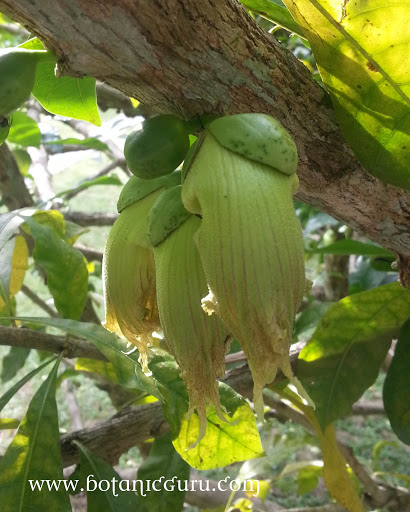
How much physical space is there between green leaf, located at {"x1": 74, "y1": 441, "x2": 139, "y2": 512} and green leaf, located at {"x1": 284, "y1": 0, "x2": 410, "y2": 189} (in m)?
0.78

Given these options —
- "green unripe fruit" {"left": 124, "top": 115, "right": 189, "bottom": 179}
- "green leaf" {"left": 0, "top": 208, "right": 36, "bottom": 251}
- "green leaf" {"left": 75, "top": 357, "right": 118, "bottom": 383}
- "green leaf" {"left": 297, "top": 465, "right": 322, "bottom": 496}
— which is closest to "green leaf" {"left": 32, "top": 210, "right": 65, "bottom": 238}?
"green leaf" {"left": 0, "top": 208, "right": 36, "bottom": 251}

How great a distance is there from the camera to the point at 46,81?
0.78m

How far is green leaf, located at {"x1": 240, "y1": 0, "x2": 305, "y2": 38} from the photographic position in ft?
2.36

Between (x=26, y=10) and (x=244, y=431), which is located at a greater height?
(x=26, y=10)

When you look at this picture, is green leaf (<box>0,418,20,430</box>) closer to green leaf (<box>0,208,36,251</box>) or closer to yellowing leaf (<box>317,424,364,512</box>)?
green leaf (<box>0,208,36,251</box>)

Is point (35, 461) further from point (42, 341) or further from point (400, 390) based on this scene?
point (400, 390)

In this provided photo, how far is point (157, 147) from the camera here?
598 mm

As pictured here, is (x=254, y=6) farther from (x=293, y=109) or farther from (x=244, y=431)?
(x=244, y=431)

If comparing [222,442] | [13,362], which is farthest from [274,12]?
[13,362]

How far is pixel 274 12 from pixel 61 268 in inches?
28.4

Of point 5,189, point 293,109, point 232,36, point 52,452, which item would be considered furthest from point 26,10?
point 5,189

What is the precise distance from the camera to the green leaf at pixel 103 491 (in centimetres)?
106

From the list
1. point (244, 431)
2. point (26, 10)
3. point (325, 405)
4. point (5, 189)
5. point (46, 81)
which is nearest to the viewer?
point (26, 10)

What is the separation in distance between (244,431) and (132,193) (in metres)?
0.53
